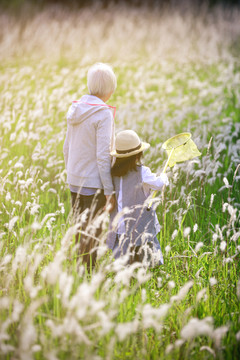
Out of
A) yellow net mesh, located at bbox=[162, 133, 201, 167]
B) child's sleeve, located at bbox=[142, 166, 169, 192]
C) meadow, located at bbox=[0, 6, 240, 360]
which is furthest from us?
yellow net mesh, located at bbox=[162, 133, 201, 167]

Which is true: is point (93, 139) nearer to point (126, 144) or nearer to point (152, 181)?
point (126, 144)

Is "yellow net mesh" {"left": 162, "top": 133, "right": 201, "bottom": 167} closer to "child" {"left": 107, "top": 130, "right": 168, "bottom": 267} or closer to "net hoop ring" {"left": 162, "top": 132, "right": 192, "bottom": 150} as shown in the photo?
"net hoop ring" {"left": 162, "top": 132, "right": 192, "bottom": 150}

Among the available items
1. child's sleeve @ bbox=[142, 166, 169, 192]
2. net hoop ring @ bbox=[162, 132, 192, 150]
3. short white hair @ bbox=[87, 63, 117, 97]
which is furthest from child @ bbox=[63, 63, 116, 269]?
net hoop ring @ bbox=[162, 132, 192, 150]

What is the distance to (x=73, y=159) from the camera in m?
3.09

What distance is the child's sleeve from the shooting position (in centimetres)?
290

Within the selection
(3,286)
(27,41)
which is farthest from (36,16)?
(3,286)

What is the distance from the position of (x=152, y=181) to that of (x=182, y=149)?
0.38 meters

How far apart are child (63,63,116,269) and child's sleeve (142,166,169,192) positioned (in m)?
0.26

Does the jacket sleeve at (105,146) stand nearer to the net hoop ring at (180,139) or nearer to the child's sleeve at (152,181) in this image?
the child's sleeve at (152,181)

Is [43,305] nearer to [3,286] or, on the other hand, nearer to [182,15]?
[3,286]

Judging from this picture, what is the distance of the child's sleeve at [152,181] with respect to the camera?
2896 mm

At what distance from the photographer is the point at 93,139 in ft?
9.98

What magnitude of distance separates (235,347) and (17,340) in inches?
46.5

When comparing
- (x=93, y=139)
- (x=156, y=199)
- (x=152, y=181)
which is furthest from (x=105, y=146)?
(x=156, y=199)
